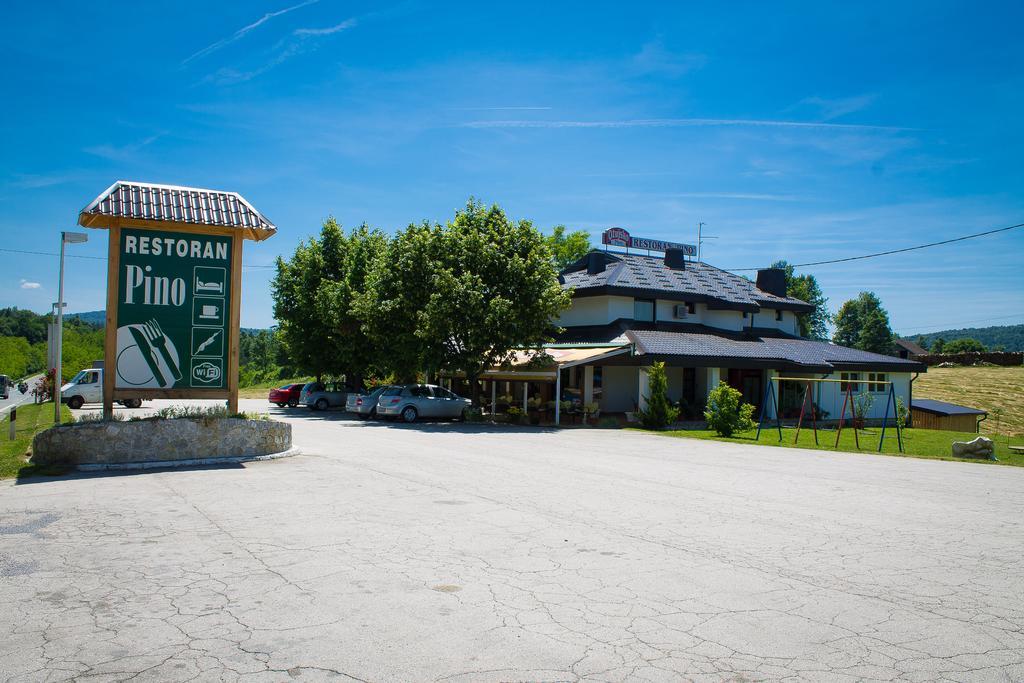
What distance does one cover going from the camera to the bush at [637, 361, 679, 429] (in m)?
28.3

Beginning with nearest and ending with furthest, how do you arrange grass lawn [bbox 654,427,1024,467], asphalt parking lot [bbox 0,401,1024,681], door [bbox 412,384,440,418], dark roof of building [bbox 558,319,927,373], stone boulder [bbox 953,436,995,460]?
asphalt parking lot [bbox 0,401,1024,681]
stone boulder [bbox 953,436,995,460]
grass lawn [bbox 654,427,1024,467]
door [bbox 412,384,440,418]
dark roof of building [bbox 558,319,927,373]

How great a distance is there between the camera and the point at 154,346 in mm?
14461

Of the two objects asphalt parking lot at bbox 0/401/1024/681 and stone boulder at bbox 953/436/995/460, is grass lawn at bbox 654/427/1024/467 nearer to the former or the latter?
stone boulder at bbox 953/436/995/460

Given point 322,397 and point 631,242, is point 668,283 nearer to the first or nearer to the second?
point 631,242

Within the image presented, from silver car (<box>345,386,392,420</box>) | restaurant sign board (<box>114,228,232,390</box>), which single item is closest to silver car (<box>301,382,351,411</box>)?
silver car (<box>345,386,392,420</box>)

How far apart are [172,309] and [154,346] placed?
0.82 metres

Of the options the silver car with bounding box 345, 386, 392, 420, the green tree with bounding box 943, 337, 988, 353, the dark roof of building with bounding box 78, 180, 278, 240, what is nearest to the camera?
the dark roof of building with bounding box 78, 180, 278, 240

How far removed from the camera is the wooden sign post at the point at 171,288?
14172 millimetres

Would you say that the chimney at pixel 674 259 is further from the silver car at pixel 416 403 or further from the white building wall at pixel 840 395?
the silver car at pixel 416 403

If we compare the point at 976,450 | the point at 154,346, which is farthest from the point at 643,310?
the point at 154,346

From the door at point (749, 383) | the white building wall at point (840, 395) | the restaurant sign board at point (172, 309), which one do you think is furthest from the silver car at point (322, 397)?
A: the restaurant sign board at point (172, 309)

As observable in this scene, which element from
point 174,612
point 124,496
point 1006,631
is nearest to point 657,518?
point 1006,631

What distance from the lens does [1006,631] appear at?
17.9ft

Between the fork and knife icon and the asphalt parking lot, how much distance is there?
265cm
